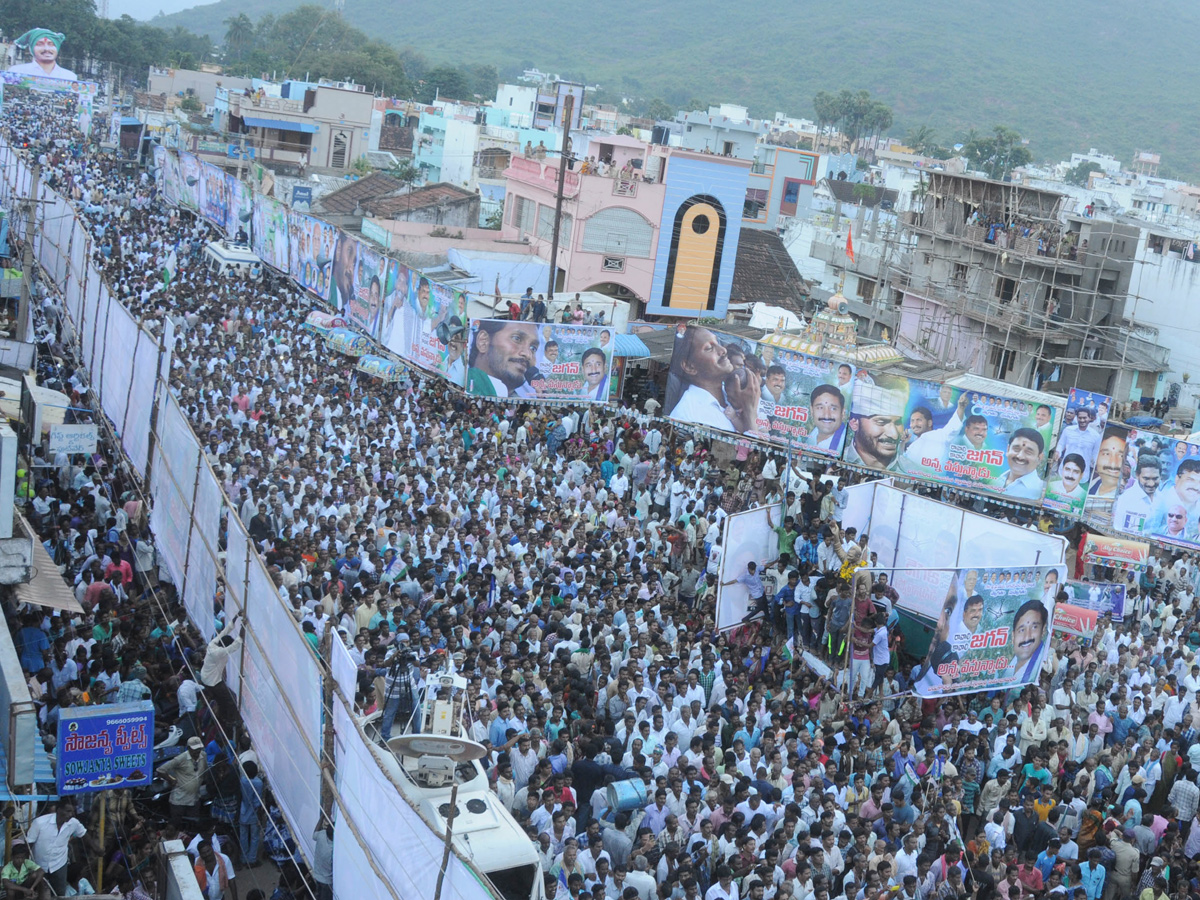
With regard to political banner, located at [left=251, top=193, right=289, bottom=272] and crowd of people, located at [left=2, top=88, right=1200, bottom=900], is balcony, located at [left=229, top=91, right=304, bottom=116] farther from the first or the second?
crowd of people, located at [left=2, top=88, right=1200, bottom=900]

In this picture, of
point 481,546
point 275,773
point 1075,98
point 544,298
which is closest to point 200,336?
point 544,298

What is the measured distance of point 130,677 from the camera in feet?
35.8

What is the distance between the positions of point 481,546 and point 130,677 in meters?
5.15

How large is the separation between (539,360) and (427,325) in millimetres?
2353

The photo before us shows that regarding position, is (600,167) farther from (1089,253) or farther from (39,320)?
(39,320)

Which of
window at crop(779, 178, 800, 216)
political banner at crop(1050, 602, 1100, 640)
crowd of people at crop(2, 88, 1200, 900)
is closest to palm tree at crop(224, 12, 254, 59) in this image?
window at crop(779, 178, 800, 216)

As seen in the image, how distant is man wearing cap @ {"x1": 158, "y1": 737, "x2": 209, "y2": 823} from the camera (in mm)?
9914

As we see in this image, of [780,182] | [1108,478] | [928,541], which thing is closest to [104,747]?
[928,541]

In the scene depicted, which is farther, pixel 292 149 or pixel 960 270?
pixel 292 149

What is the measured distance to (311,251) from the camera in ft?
94.6

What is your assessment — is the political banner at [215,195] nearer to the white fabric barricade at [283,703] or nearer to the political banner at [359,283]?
the political banner at [359,283]

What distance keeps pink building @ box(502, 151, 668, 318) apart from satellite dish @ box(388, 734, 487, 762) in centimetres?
2602

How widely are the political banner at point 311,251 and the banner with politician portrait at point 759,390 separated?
9.50m

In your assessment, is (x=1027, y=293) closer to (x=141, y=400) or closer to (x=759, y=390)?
(x=759, y=390)
